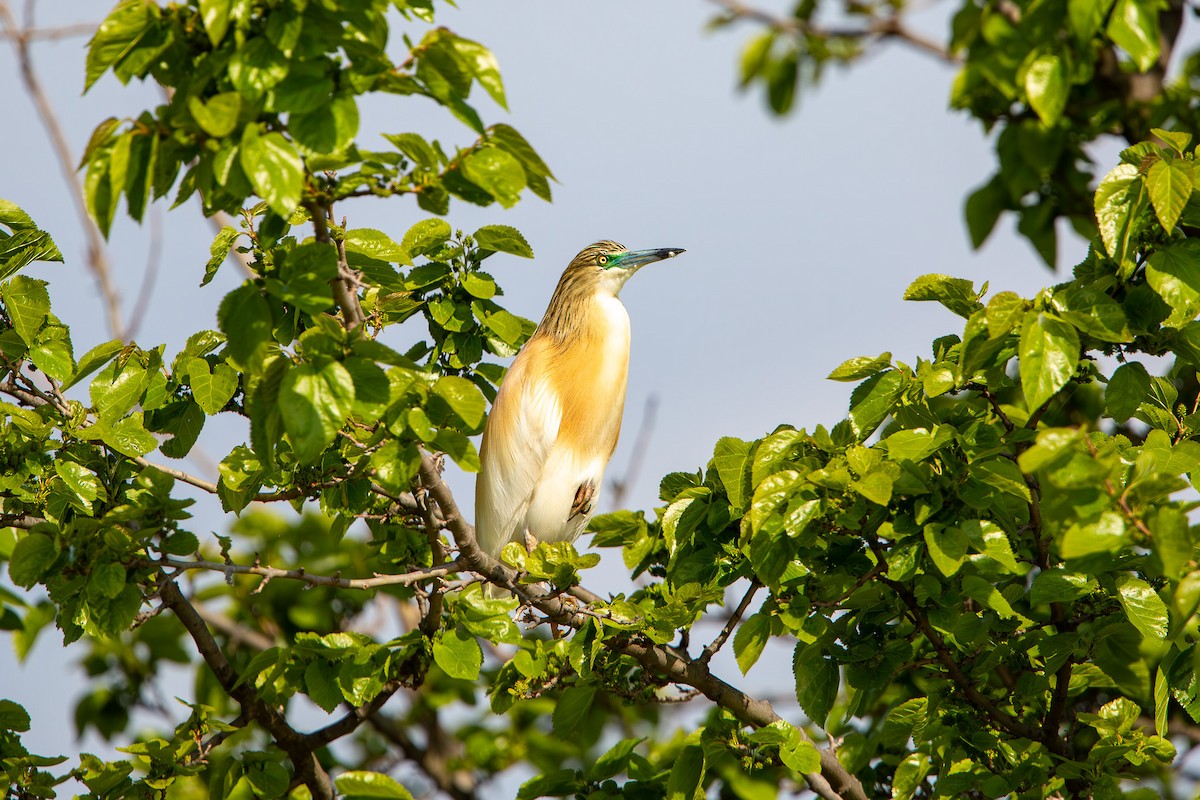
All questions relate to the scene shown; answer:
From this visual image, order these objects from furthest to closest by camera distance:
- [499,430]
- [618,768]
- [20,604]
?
[499,430] < [20,604] < [618,768]

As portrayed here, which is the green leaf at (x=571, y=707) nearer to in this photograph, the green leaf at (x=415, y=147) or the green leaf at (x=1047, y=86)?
the green leaf at (x=415, y=147)

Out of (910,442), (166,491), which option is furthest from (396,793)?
(910,442)

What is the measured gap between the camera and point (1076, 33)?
1.88 meters

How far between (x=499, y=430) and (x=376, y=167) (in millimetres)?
2474

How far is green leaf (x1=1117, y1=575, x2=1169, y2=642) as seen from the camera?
245cm

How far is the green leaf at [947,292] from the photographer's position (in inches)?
101

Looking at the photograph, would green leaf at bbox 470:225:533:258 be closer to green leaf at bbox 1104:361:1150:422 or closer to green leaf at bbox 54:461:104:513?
green leaf at bbox 54:461:104:513

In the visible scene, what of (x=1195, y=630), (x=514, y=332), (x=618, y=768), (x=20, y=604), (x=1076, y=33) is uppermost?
(x=20, y=604)

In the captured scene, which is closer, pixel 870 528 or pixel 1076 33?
pixel 1076 33

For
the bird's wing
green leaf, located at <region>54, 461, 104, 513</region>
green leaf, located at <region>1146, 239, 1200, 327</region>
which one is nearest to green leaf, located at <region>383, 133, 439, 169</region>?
green leaf, located at <region>54, 461, 104, 513</region>

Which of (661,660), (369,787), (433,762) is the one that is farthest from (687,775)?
(433,762)

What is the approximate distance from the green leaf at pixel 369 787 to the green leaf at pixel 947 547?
1.48 m

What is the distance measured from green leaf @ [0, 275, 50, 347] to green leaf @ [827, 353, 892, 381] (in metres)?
2.00

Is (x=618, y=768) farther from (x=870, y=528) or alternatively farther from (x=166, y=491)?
(x=166, y=491)
